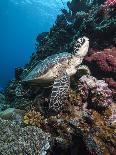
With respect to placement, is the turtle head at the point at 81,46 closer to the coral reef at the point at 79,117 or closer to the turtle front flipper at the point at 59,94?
the coral reef at the point at 79,117

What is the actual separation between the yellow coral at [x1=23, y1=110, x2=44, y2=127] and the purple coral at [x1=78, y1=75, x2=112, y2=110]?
1159mm

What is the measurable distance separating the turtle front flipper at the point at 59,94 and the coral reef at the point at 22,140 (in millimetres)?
775

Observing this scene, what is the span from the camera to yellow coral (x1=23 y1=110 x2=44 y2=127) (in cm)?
543

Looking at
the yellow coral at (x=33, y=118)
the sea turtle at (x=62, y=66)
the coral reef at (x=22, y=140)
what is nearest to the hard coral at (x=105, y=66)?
the sea turtle at (x=62, y=66)

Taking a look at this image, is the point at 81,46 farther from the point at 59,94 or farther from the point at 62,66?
the point at 59,94

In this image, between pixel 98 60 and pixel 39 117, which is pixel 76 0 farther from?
pixel 39 117

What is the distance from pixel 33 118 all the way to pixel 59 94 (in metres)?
0.86

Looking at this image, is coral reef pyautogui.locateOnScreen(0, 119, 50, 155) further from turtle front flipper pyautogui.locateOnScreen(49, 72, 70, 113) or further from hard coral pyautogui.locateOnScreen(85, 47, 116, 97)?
hard coral pyautogui.locateOnScreen(85, 47, 116, 97)

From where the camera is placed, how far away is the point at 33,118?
5.58 m

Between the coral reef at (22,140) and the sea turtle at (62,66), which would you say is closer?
the coral reef at (22,140)

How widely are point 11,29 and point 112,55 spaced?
407 ft

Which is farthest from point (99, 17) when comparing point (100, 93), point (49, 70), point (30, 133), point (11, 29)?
point (11, 29)

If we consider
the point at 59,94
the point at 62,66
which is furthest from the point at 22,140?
the point at 62,66

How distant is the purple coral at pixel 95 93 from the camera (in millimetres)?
5398
